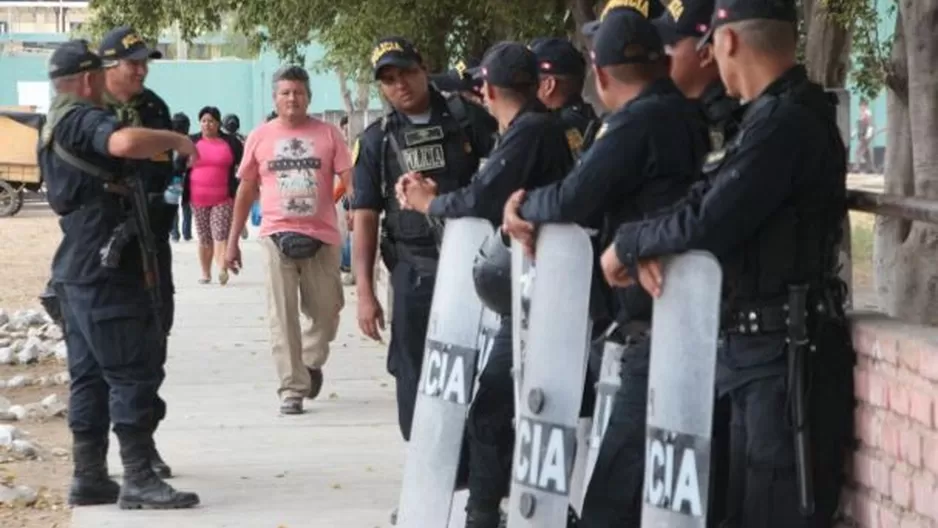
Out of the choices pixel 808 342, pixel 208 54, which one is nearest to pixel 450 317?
pixel 808 342

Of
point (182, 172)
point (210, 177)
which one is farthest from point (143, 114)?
point (210, 177)

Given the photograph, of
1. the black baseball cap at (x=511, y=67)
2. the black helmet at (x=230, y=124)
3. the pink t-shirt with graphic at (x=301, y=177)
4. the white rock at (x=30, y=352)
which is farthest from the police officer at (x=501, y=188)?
the black helmet at (x=230, y=124)

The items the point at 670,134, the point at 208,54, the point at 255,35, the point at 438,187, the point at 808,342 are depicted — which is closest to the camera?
the point at 808,342

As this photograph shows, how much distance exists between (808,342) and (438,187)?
325 centimetres

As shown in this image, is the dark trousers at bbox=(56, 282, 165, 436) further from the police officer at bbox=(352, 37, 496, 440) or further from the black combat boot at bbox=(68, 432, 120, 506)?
the police officer at bbox=(352, 37, 496, 440)

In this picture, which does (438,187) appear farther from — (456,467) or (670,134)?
(670,134)

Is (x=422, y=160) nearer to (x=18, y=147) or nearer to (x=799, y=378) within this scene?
(x=799, y=378)

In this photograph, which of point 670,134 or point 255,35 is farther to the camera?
point 255,35

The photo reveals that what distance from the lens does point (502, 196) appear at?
7094mm

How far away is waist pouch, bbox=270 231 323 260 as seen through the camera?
37.6 feet

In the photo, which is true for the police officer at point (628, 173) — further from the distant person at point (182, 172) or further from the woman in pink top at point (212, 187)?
the woman in pink top at point (212, 187)

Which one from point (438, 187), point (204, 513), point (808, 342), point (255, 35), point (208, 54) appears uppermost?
point (208, 54)

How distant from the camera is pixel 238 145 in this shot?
22391mm

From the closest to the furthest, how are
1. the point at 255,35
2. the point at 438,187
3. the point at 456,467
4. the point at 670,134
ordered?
the point at 670,134, the point at 456,467, the point at 438,187, the point at 255,35
